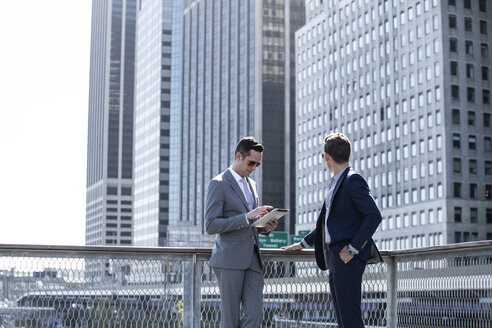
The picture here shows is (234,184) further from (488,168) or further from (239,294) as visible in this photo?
(488,168)

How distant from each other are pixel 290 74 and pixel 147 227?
149 feet

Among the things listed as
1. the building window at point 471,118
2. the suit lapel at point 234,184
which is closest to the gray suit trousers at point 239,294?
the suit lapel at point 234,184

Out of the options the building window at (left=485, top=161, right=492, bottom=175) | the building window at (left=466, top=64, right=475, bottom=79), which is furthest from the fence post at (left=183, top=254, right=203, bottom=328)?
the building window at (left=485, top=161, right=492, bottom=175)

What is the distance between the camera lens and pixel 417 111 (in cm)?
8919

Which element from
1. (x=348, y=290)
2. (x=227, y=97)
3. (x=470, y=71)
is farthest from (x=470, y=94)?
(x=348, y=290)

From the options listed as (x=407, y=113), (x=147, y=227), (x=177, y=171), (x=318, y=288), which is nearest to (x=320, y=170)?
(x=407, y=113)

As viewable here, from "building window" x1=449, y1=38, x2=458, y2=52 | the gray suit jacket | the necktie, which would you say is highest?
"building window" x1=449, y1=38, x2=458, y2=52

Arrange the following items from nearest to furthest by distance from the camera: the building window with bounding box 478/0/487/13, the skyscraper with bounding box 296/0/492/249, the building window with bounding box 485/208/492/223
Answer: the skyscraper with bounding box 296/0/492/249, the building window with bounding box 485/208/492/223, the building window with bounding box 478/0/487/13

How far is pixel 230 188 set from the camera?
285 inches

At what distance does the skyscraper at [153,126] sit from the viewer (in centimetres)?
15400

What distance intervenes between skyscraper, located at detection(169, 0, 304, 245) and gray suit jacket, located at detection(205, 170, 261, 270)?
11820 centimetres

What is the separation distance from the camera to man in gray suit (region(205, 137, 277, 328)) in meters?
7.02

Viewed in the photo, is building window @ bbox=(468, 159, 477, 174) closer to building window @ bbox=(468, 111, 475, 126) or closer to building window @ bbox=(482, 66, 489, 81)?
building window @ bbox=(468, 111, 475, 126)

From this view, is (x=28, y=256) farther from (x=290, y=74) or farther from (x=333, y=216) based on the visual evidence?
(x=290, y=74)
